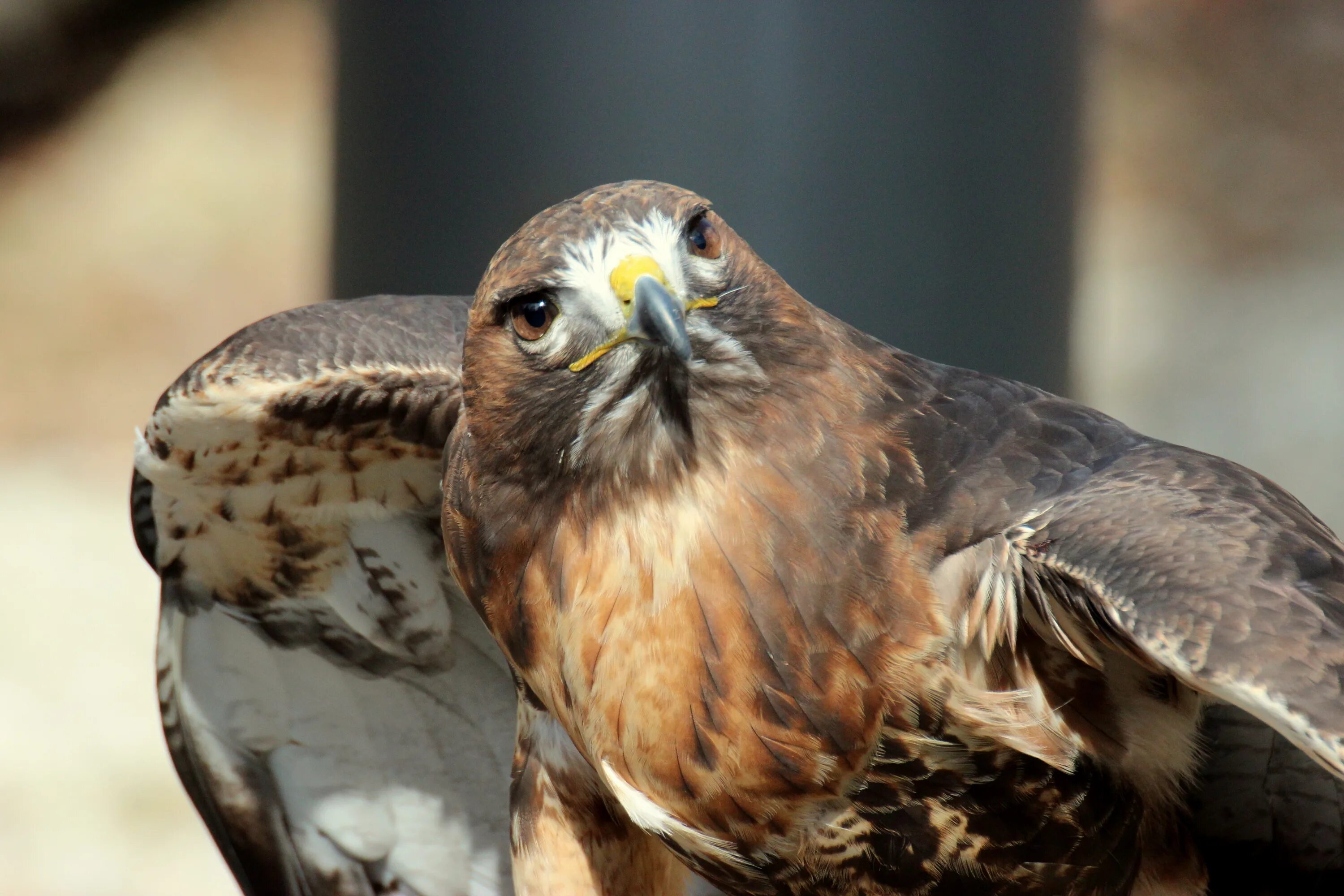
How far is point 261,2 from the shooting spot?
6.86 metres

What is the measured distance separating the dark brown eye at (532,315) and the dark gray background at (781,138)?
2.60 ft

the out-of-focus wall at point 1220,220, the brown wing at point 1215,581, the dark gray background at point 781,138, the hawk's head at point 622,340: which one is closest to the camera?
the brown wing at point 1215,581

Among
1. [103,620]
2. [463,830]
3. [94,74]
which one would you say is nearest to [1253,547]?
[463,830]

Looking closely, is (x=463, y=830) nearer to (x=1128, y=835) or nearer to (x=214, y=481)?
(x=214, y=481)

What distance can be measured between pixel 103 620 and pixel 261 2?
3.30 m

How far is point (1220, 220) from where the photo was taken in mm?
6617

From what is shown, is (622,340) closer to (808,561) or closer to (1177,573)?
(808,561)

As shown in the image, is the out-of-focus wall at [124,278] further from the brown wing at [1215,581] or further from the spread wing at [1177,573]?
the brown wing at [1215,581]

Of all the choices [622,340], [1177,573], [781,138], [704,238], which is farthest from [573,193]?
[1177,573]

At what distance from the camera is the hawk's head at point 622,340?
1.75m

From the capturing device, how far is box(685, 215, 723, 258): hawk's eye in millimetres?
1824

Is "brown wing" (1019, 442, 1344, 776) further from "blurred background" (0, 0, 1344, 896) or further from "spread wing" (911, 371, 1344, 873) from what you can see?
"blurred background" (0, 0, 1344, 896)

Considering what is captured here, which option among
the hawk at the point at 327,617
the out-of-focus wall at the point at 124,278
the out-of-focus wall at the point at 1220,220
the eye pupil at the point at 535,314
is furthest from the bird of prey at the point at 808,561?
the out-of-focus wall at the point at 124,278

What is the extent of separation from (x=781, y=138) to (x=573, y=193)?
0.43m
